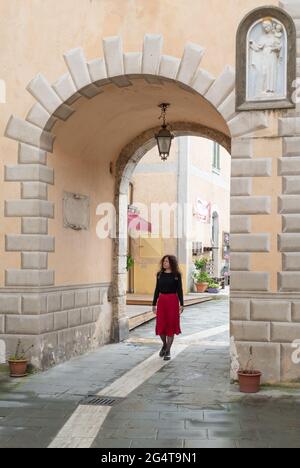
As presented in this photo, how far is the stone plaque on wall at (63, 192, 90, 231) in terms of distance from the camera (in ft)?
30.3

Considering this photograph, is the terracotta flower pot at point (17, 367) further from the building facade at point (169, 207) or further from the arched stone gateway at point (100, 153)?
the building facade at point (169, 207)

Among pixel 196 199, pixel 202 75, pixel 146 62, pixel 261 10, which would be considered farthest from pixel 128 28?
pixel 196 199

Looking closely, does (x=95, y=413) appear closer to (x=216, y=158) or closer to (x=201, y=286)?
(x=201, y=286)

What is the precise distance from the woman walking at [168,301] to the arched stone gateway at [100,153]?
52.9 inches

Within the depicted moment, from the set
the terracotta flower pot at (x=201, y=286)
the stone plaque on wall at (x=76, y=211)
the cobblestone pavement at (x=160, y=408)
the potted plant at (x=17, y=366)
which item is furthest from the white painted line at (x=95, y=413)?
the terracotta flower pot at (x=201, y=286)

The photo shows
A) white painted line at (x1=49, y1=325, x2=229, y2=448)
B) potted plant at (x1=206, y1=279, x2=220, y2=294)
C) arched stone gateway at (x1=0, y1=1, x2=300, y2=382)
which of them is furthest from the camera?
potted plant at (x1=206, y1=279, x2=220, y2=294)

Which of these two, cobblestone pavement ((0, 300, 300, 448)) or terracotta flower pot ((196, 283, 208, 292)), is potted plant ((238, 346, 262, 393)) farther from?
terracotta flower pot ((196, 283, 208, 292))

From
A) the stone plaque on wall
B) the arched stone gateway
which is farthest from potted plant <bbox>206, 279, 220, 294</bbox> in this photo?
the stone plaque on wall

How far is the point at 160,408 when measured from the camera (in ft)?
20.9

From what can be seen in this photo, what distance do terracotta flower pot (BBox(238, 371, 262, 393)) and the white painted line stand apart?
4.31ft

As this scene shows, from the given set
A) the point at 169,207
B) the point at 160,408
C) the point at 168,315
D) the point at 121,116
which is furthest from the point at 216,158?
the point at 160,408

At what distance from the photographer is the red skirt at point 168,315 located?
9227 millimetres

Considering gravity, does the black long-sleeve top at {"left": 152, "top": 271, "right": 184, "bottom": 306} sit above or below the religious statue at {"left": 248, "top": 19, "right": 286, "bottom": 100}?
below

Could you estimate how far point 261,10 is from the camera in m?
7.55
